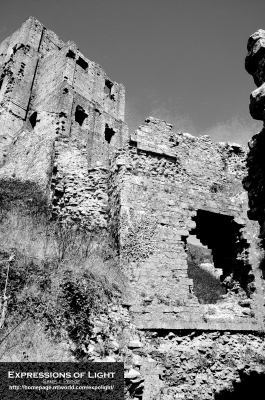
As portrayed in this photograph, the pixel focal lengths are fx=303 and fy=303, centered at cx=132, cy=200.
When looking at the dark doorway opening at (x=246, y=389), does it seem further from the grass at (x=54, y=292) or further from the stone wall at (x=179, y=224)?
the grass at (x=54, y=292)

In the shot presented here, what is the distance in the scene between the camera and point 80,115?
25.6 meters

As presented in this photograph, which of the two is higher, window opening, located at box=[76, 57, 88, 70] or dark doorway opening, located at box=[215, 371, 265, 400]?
window opening, located at box=[76, 57, 88, 70]

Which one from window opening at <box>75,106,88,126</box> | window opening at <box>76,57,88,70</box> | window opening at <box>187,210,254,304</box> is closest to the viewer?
window opening at <box>187,210,254,304</box>

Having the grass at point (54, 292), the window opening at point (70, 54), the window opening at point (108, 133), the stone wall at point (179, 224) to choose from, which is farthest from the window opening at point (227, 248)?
the window opening at point (70, 54)

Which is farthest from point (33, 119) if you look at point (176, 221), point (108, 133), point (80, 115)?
point (176, 221)

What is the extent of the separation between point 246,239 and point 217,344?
9.17 feet

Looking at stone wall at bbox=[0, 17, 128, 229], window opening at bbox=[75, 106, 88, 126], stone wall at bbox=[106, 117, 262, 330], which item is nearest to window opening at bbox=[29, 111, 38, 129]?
stone wall at bbox=[0, 17, 128, 229]

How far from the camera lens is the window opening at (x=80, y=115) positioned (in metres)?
24.9

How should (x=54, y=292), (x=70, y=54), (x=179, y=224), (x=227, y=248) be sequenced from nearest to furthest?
(x=54, y=292), (x=179, y=224), (x=227, y=248), (x=70, y=54)

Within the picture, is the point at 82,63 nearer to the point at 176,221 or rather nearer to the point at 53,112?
the point at 53,112

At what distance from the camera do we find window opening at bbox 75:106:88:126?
24.9 m

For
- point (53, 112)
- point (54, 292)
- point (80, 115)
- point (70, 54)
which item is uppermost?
point (70, 54)

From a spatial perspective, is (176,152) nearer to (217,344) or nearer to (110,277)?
(110,277)

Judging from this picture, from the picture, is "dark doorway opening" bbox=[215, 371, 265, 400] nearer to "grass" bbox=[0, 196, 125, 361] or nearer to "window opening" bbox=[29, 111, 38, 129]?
"grass" bbox=[0, 196, 125, 361]
